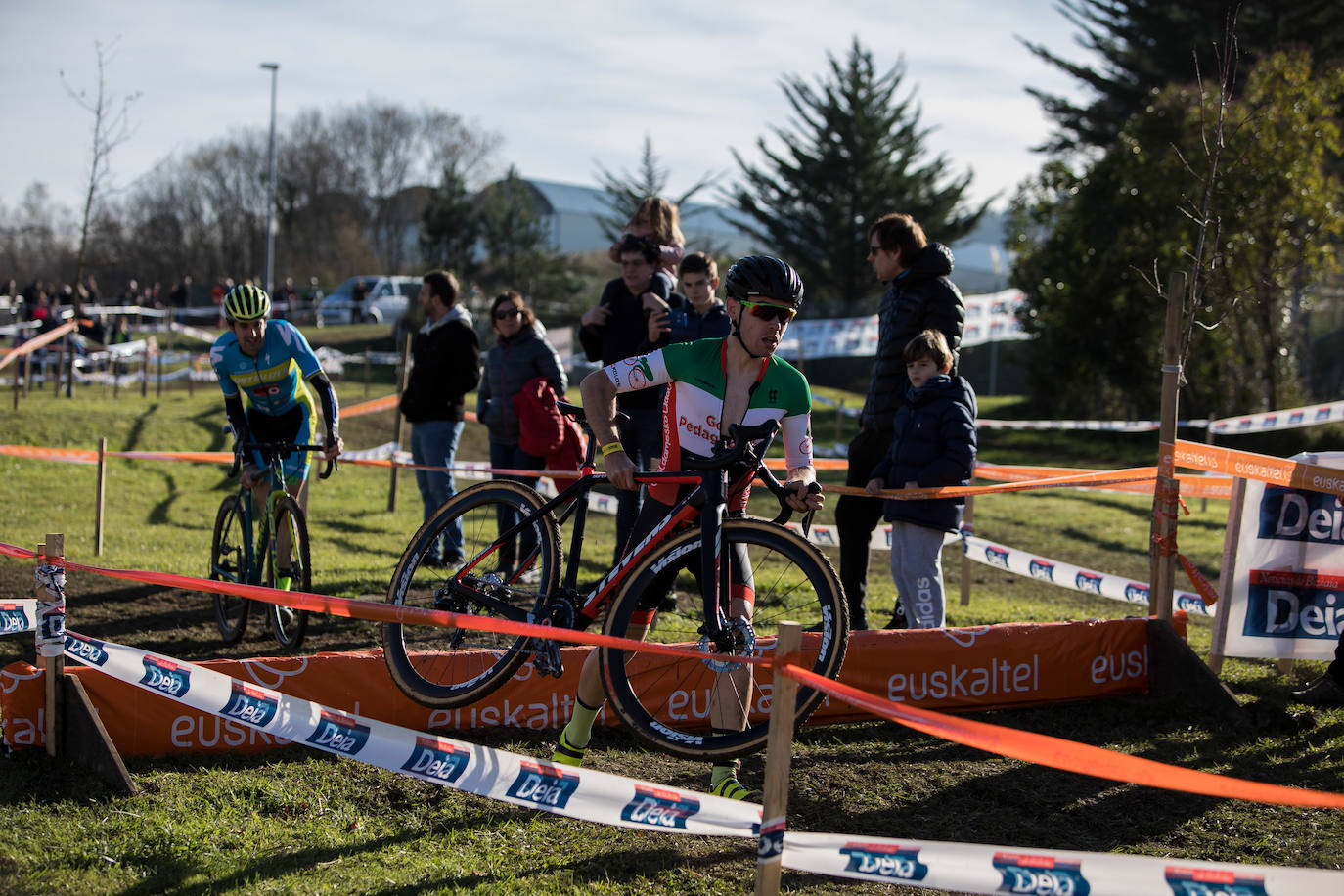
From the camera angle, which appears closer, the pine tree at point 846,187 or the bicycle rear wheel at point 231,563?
the bicycle rear wheel at point 231,563

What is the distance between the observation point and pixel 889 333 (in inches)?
267

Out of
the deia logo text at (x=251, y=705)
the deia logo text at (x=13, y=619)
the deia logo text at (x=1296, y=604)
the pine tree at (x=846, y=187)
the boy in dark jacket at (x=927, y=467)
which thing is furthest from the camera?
the pine tree at (x=846, y=187)

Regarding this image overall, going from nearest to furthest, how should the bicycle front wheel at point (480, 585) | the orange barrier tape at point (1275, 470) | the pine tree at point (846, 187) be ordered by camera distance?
1. the bicycle front wheel at point (480, 585)
2. the orange barrier tape at point (1275, 470)
3. the pine tree at point (846, 187)

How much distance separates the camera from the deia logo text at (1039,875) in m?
3.00

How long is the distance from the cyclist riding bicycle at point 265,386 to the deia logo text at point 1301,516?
213 inches

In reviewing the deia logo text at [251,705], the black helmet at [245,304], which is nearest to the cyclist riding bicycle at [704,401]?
the deia logo text at [251,705]

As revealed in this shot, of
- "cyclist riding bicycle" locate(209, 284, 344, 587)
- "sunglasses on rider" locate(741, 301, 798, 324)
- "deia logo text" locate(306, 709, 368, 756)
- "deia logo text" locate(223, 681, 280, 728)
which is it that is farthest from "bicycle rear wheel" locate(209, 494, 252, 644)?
"sunglasses on rider" locate(741, 301, 798, 324)

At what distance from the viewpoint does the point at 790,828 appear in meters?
4.49

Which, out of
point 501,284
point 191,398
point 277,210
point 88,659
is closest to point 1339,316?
point 501,284

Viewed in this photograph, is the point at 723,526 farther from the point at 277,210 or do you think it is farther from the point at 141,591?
the point at 277,210

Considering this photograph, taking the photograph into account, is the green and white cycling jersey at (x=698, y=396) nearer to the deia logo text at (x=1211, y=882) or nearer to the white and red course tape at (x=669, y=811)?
the white and red course tape at (x=669, y=811)

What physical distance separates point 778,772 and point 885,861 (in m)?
0.39

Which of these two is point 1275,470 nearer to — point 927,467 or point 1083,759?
point 927,467

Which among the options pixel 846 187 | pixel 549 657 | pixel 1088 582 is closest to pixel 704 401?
pixel 549 657
